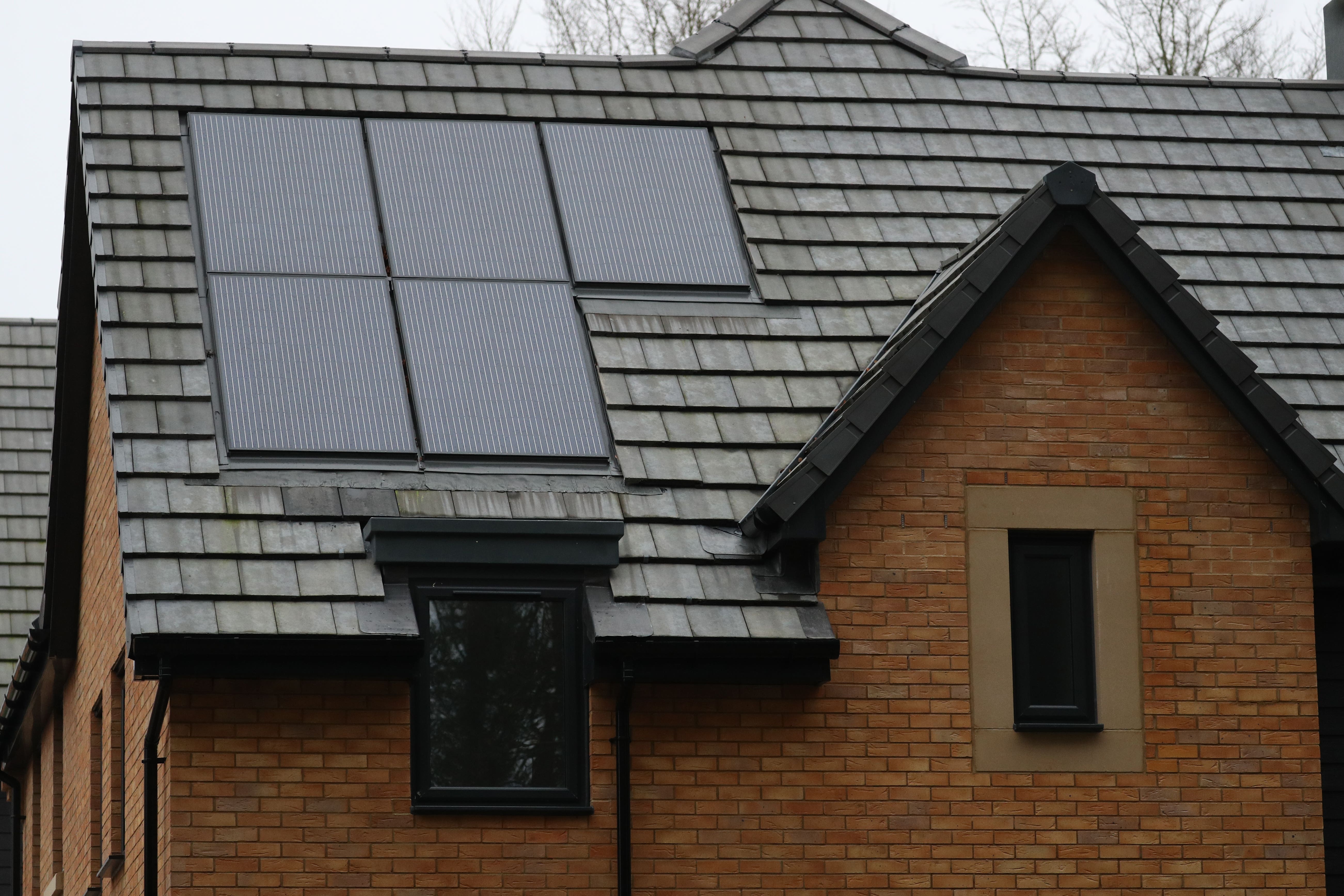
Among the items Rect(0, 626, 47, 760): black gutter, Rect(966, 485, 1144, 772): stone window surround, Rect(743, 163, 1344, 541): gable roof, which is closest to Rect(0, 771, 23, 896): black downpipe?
Rect(0, 626, 47, 760): black gutter

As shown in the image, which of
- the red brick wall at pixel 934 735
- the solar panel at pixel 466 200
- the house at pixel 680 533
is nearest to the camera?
the red brick wall at pixel 934 735

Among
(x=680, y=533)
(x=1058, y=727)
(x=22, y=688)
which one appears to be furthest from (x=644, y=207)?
(x=22, y=688)

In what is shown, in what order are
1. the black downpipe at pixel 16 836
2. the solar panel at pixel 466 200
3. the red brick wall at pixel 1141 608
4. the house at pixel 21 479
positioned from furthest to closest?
the house at pixel 21 479 < the black downpipe at pixel 16 836 < the solar panel at pixel 466 200 < the red brick wall at pixel 1141 608

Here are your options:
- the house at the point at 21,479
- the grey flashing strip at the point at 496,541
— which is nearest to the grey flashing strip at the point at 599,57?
the grey flashing strip at the point at 496,541

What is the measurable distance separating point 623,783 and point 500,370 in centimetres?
265

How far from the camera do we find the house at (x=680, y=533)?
980cm

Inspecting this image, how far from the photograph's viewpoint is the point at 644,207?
12547 mm

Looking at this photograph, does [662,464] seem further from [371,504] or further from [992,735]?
[992,735]

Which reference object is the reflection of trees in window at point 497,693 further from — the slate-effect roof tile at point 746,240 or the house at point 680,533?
the slate-effect roof tile at point 746,240

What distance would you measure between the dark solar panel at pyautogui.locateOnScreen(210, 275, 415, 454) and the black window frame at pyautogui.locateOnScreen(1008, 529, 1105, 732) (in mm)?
3364

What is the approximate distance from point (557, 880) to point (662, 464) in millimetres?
2351

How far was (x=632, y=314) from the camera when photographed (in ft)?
38.6

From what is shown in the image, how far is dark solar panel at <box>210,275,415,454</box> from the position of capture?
417 inches

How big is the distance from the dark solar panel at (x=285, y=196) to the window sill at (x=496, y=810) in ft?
11.5
